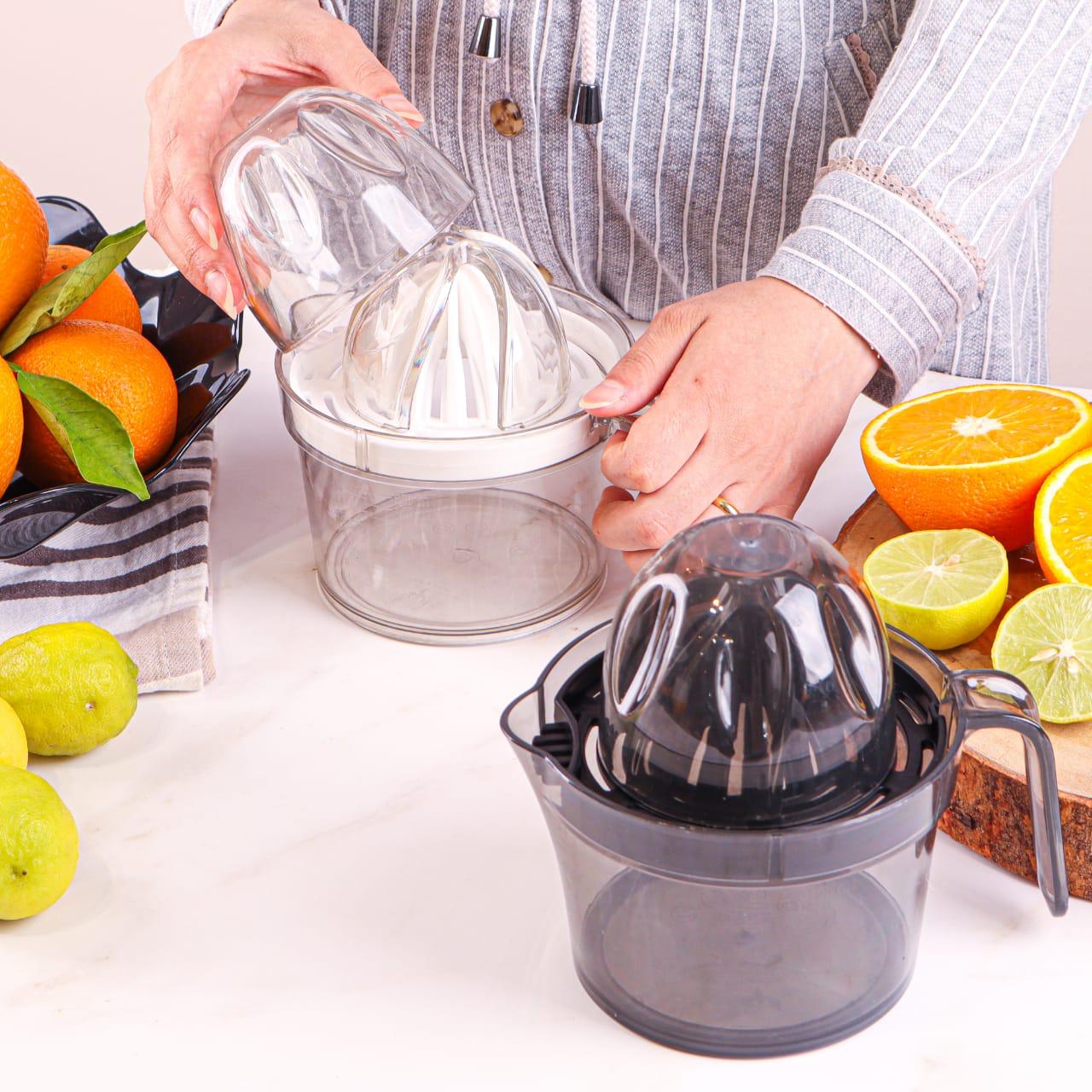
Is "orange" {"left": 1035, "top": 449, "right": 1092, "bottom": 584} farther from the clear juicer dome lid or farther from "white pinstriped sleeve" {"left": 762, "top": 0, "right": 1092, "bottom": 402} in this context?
the clear juicer dome lid

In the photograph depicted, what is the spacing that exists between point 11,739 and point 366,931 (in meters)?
0.17

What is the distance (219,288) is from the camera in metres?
0.77

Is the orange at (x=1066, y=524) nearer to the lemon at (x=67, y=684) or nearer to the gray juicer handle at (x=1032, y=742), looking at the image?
the gray juicer handle at (x=1032, y=742)

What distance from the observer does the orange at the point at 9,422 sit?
64cm

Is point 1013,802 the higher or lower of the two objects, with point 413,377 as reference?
lower

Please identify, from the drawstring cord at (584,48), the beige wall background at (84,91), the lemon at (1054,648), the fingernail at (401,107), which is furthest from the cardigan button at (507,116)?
the beige wall background at (84,91)

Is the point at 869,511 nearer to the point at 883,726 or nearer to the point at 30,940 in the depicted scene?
the point at 883,726

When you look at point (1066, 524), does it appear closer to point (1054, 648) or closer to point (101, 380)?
point (1054, 648)

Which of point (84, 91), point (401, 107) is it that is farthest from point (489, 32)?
point (84, 91)

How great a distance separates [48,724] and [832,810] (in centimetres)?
36

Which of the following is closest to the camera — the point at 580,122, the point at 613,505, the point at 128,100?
the point at 613,505

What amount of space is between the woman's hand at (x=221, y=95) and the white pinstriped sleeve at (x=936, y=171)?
258 mm

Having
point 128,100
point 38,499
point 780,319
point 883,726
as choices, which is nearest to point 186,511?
point 38,499

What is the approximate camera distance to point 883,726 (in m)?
0.45
